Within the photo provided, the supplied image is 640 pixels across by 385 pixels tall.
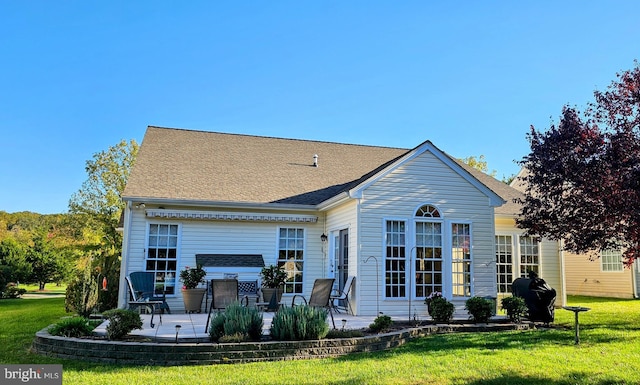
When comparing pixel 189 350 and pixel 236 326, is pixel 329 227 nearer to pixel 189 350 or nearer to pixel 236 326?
pixel 236 326

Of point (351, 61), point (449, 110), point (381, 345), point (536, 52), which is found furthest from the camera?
point (449, 110)

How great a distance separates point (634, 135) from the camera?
32.9 feet

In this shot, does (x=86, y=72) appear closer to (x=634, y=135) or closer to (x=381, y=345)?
(x=381, y=345)

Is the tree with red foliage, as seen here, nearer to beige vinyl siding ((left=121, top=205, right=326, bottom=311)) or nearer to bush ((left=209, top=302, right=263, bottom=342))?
beige vinyl siding ((left=121, top=205, right=326, bottom=311))

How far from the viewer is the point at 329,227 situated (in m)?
13.9

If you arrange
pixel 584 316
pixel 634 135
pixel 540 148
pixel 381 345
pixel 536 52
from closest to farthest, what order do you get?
1. pixel 381 345
2. pixel 634 135
3. pixel 540 148
4. pixel 584 316
5. pixel 536 52

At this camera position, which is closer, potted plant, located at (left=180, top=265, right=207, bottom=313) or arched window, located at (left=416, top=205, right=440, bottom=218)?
potted plant, located at (left=180, top=265, right=207, bottom=313)

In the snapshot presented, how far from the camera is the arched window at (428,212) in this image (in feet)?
40.0

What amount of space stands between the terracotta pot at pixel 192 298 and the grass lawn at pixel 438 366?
158 inches

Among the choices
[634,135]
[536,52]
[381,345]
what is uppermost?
[536,52]

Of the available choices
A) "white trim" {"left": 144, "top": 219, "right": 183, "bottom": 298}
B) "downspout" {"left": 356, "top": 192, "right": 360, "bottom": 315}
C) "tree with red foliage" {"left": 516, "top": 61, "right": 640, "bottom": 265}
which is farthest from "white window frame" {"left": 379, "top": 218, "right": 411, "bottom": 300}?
"white trim" {"left": 144, "top": 219, "right": 183, "bottom": 298}

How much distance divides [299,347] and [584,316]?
29.2ft

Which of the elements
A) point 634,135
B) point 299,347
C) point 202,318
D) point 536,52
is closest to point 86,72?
point 202,318

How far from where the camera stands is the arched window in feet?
40.0
